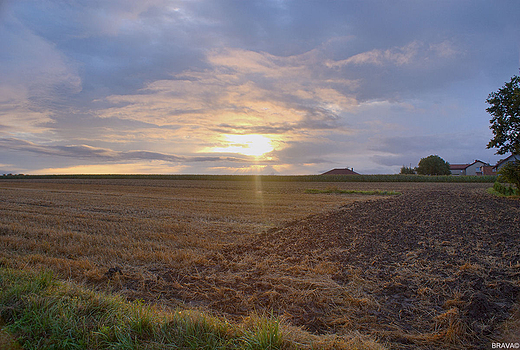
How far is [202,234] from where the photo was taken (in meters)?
10.5

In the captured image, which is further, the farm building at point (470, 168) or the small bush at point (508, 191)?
the farm building at point (470, 168)

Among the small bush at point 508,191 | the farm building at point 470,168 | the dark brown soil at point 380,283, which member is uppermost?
the farm building at point 470,168

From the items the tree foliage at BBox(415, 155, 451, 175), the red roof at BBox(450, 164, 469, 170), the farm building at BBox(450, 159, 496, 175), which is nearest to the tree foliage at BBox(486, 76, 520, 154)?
the tree foliage at BBox(415, 155, 451, 175)

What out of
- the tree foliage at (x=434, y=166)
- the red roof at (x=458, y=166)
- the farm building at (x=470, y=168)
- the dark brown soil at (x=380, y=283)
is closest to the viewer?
the dark brown soil at (x=380, y=283)

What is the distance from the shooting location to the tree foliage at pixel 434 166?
96688mm

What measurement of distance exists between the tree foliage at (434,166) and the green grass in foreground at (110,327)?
4361 inches

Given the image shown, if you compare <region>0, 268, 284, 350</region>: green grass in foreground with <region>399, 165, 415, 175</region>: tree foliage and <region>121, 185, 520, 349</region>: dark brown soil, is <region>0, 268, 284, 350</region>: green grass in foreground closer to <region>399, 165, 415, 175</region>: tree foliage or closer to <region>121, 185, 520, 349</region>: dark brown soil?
<region>121, 185, 520, 349</region>: dark brown soil

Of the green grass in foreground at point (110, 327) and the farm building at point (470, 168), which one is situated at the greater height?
the farm building at point (470, 168)

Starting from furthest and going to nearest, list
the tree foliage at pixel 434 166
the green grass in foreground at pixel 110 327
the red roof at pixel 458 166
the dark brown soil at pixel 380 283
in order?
the red roof at pixel 458 166 → the tree foliage at pixel 434 166 → the dark brown soil at pixel 380 283 → the green grass in foreground at pixel 110 327

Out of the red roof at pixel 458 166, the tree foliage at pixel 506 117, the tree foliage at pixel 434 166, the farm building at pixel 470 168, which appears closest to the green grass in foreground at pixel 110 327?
the tree foliage at pixel 506 117

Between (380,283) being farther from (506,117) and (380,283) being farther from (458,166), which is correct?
(458,166)

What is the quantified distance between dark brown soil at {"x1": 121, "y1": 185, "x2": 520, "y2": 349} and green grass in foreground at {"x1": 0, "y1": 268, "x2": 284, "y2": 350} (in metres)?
1.05

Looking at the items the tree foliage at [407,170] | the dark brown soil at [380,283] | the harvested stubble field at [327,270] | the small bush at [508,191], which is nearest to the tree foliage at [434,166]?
the tree foliage at [407,170]

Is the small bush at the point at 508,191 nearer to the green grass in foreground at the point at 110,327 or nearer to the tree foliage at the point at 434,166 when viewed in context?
the green grass in foreground at the point at 110,327
